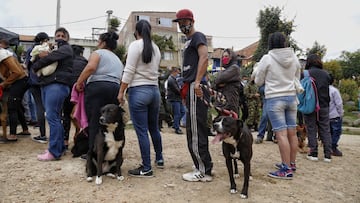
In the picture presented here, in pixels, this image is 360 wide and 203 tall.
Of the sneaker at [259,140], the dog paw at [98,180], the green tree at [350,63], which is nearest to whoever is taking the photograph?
the dog paw at [98,180]

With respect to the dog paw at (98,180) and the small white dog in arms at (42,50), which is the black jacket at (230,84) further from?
the small white dog in arms at (42,50)

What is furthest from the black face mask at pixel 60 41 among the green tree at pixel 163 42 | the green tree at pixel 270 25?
the green tree at pixel 163 42

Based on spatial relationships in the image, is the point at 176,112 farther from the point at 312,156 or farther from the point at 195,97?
the point at 195,97

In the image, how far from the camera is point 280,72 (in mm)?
4516

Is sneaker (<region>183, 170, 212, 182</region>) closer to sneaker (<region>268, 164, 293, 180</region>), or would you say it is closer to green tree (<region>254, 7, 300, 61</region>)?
sneaker (<region>268, 164, 293, 180</region>)

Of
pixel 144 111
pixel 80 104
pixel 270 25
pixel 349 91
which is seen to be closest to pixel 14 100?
pixel 80 104

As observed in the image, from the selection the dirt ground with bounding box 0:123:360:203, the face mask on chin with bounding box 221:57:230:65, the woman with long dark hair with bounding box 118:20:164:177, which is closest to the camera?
the dirt ground with bounding box 0:123:360:203

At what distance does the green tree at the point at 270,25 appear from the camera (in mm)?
22016

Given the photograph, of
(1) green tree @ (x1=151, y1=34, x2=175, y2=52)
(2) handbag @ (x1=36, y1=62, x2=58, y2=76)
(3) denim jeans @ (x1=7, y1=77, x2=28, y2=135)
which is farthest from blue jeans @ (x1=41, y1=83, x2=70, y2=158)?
(1) green tree @ (x1=151, y1=34, x2=175, y2=52)

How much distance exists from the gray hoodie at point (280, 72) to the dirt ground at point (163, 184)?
126 cm

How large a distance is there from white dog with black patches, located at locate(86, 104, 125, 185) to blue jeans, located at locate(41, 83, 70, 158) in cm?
99

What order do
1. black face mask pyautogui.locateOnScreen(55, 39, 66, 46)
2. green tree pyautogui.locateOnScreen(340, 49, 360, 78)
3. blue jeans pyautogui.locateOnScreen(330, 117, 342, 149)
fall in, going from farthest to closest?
green tree pyautogui.locateOnScreen(340, 49, 360, 78)
blue jeans pyautogui.locateOnScreen(330, 117, 342, 149)
black face mask pyautogui.locateOnScreen(55, 39, 66, 46)

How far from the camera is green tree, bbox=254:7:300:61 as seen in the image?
72.2 ft

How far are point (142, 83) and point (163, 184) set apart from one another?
1323mm
